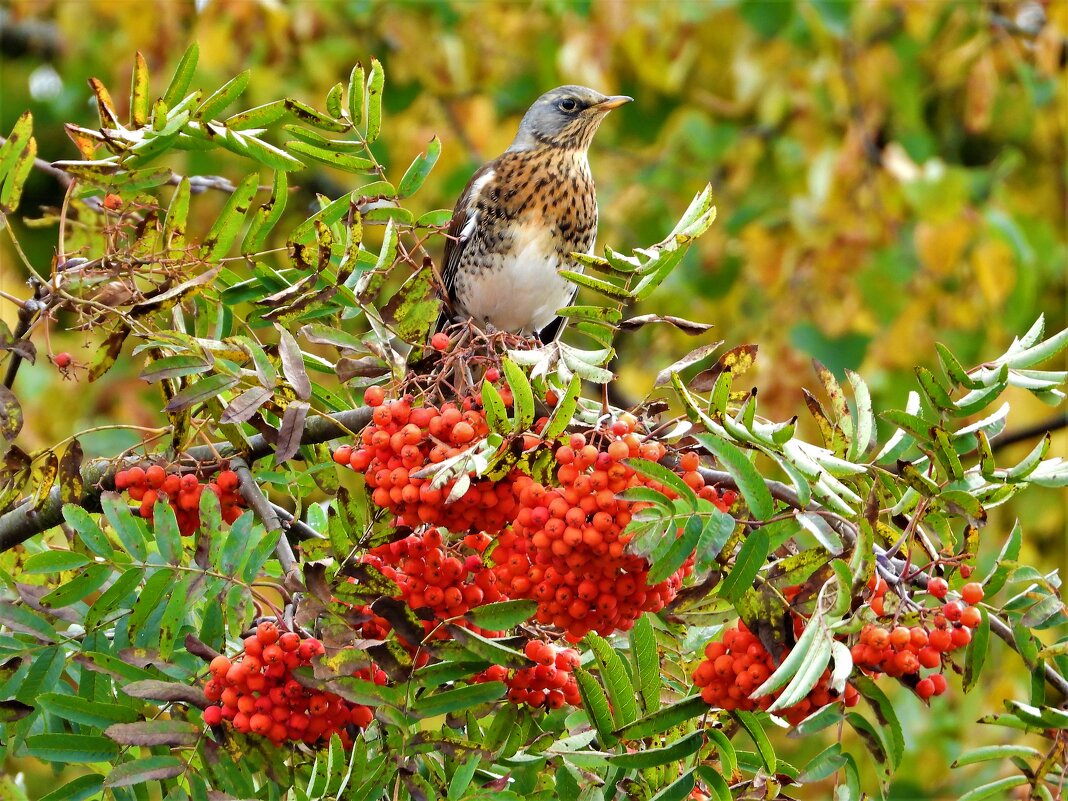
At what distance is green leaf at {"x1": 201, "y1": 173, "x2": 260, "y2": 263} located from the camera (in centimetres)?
175

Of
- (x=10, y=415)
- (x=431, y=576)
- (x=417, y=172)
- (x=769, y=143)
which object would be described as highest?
(x=417, y=172)

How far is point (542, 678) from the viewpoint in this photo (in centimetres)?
158

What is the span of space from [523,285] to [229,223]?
1.55 m

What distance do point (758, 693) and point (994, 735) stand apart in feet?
17.0

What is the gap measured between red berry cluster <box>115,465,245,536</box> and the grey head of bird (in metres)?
2.09

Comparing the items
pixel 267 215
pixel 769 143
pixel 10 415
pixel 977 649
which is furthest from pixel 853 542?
pixel 769 143

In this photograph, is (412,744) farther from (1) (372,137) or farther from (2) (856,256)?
(2) (856,256)

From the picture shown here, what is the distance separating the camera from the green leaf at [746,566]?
1363mm

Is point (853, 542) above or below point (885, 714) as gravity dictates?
above

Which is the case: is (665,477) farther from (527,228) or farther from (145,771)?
(527,228)

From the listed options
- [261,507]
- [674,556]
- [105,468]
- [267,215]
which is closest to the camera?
[674,556]

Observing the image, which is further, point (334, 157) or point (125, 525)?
point (334, 157)

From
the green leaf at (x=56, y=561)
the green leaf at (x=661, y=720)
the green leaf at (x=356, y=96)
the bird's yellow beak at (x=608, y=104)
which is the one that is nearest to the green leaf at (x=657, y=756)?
the green leaf at (x=661, y=720)

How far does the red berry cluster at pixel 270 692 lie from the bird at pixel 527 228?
184 cm
